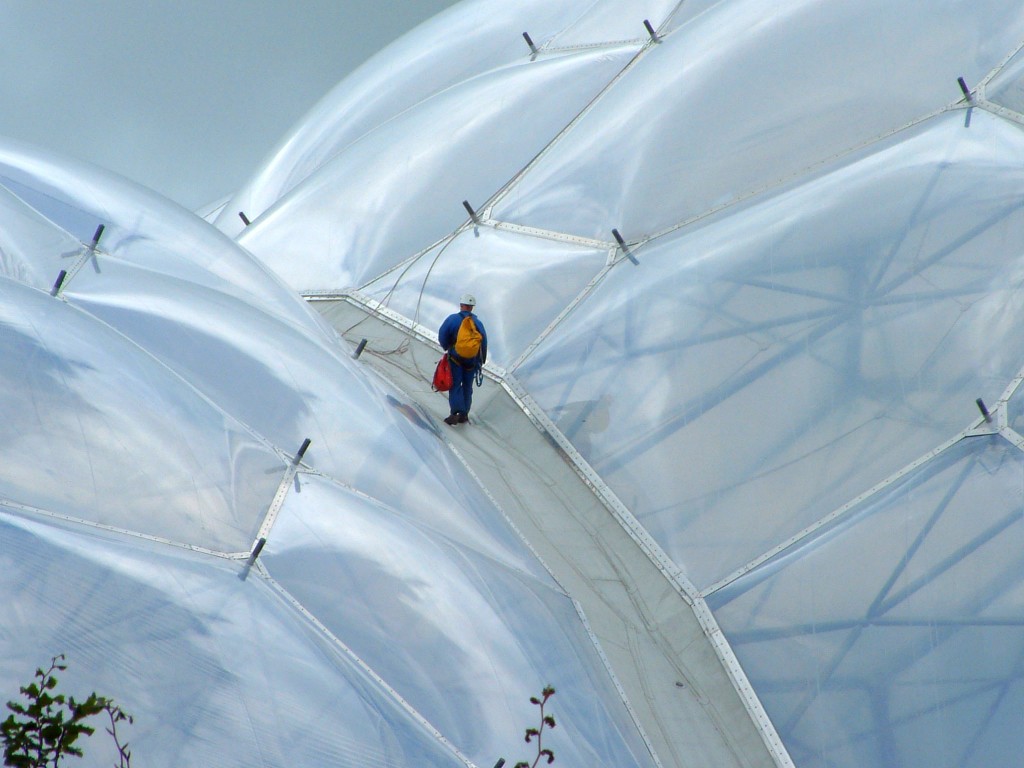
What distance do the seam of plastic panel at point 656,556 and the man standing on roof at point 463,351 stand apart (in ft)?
2.17

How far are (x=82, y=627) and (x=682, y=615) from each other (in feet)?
18.4

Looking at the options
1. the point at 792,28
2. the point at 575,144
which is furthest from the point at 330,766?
the point at 792,28

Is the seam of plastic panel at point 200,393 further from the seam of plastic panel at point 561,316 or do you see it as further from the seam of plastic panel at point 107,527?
the seam of plastic panel at point 561,316

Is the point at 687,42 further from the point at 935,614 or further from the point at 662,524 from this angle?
the point at 935,614

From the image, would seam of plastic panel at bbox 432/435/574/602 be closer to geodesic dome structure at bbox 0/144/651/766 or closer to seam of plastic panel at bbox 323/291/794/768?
geodesic dome structure at bbox 0/144/651/766

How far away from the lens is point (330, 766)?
8164 mm

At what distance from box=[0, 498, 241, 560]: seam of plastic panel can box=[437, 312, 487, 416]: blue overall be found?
13.6ft

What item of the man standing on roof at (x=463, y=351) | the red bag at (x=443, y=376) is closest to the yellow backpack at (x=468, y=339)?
the man standing on roof at (x=463, y=351)

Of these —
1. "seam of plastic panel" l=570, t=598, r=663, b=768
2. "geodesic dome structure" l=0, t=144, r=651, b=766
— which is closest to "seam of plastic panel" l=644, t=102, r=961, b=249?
"geodesic dome structure" l=0, t=144, r=651, b=766

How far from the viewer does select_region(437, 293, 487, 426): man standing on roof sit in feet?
41.4

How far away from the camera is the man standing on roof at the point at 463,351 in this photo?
1262cm

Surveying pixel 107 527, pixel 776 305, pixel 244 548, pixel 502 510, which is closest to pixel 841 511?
pixel 776 305

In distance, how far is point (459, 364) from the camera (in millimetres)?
12852

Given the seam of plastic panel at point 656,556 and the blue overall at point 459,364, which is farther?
the blue overall at point 459,364
